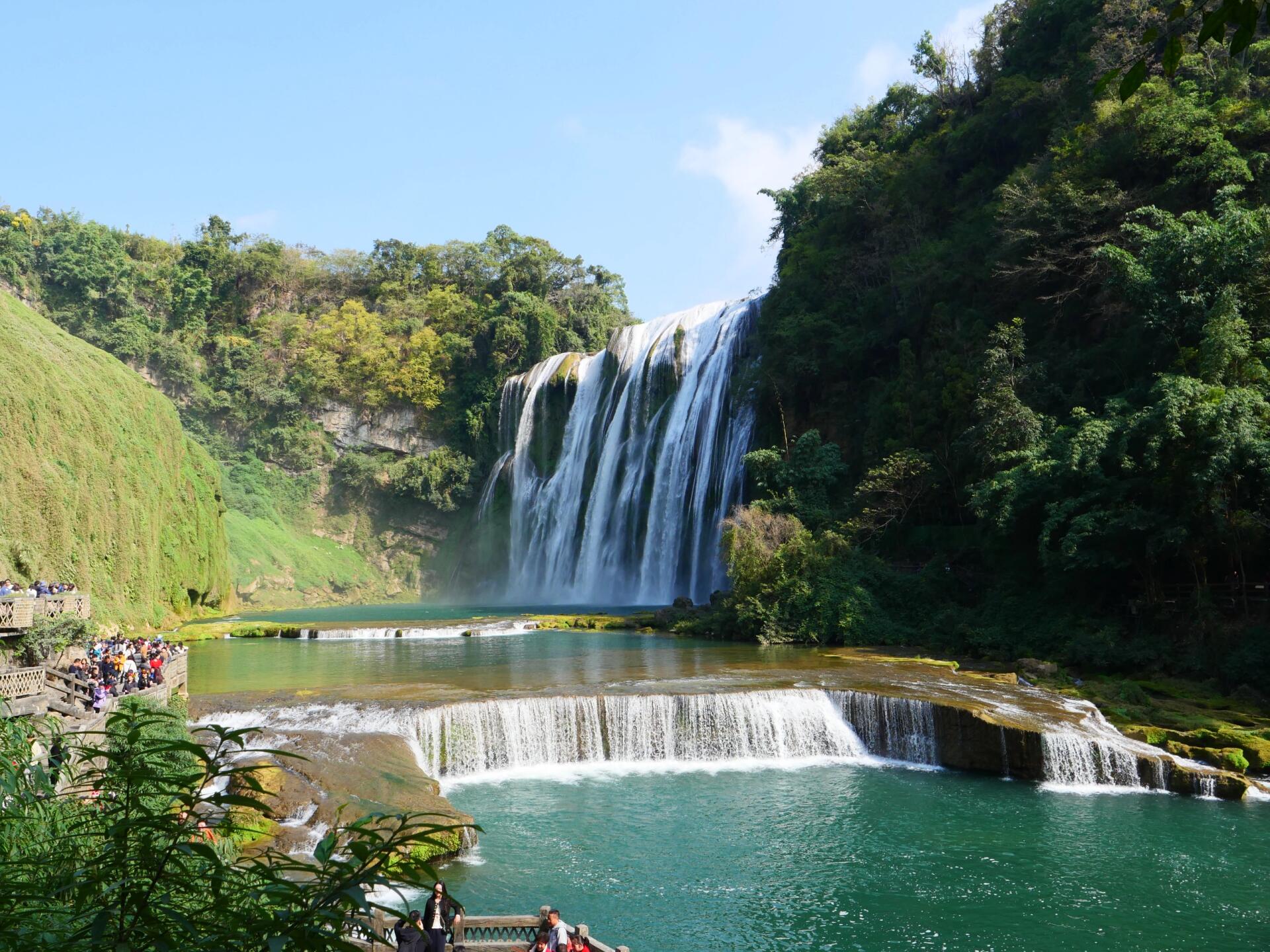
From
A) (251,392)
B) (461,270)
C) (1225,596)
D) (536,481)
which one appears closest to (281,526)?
(251,392)

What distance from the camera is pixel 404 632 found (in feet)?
108

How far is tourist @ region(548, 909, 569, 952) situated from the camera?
8.26m

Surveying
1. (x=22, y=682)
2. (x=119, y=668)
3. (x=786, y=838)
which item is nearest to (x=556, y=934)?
(x=786, y=838)

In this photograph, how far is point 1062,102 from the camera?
101 feet

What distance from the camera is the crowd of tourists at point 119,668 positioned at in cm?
1584

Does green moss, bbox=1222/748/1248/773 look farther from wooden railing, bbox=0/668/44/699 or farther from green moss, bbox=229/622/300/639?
green moss, bbox=229/622/300/639

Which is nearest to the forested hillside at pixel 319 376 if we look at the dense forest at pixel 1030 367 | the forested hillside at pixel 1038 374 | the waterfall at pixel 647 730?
the dense forest at pixel 1030 367

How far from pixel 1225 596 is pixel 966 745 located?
768 centimetres

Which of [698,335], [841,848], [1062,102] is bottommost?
[841,848]

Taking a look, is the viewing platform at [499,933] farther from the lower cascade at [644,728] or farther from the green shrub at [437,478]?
the green shrub at [437,478]

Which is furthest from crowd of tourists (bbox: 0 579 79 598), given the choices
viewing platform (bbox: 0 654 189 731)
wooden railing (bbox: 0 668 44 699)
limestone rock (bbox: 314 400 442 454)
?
limestone rock (bbox: 314 400 442 454)

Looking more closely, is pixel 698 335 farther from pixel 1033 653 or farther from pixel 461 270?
pixel 461 270

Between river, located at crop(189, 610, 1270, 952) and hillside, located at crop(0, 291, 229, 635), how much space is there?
941 centimetres

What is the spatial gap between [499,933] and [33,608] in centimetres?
1422
